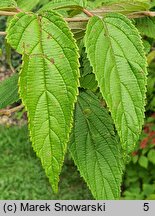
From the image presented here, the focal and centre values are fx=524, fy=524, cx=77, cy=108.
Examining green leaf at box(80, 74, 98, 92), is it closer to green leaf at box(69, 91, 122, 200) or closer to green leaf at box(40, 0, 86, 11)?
green leaf at box(69, 91, 122, 200)

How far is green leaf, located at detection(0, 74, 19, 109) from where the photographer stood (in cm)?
98

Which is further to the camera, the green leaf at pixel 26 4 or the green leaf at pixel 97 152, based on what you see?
the green leaf at pixel 26 4

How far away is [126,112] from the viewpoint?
2.34ft

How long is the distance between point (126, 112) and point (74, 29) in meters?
0.21

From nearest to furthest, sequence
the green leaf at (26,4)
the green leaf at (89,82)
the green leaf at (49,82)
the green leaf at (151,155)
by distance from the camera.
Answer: the green leaf at (49,82) → the green leaf at (89,82) → the green leaf at (26,4) → the green leaf at (151,155)

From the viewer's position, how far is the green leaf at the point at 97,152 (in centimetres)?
89

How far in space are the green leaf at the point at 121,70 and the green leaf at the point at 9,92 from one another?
0.88ft

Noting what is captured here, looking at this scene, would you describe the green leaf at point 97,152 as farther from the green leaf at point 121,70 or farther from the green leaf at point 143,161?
the green leaf at point 143,161

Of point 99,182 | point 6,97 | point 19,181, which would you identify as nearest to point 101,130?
point 99,182

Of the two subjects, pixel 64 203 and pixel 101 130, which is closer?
pixel 101 130

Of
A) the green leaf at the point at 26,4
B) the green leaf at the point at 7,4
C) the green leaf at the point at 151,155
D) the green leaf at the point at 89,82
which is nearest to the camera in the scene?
the green leaf at the point at 7,4

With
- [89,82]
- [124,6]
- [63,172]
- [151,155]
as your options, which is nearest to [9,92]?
[89,82]

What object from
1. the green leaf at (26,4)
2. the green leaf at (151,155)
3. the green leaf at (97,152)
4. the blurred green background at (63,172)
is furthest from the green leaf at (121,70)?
the green leaf at (151,155)

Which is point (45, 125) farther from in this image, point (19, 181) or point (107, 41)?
point (19, 181)
